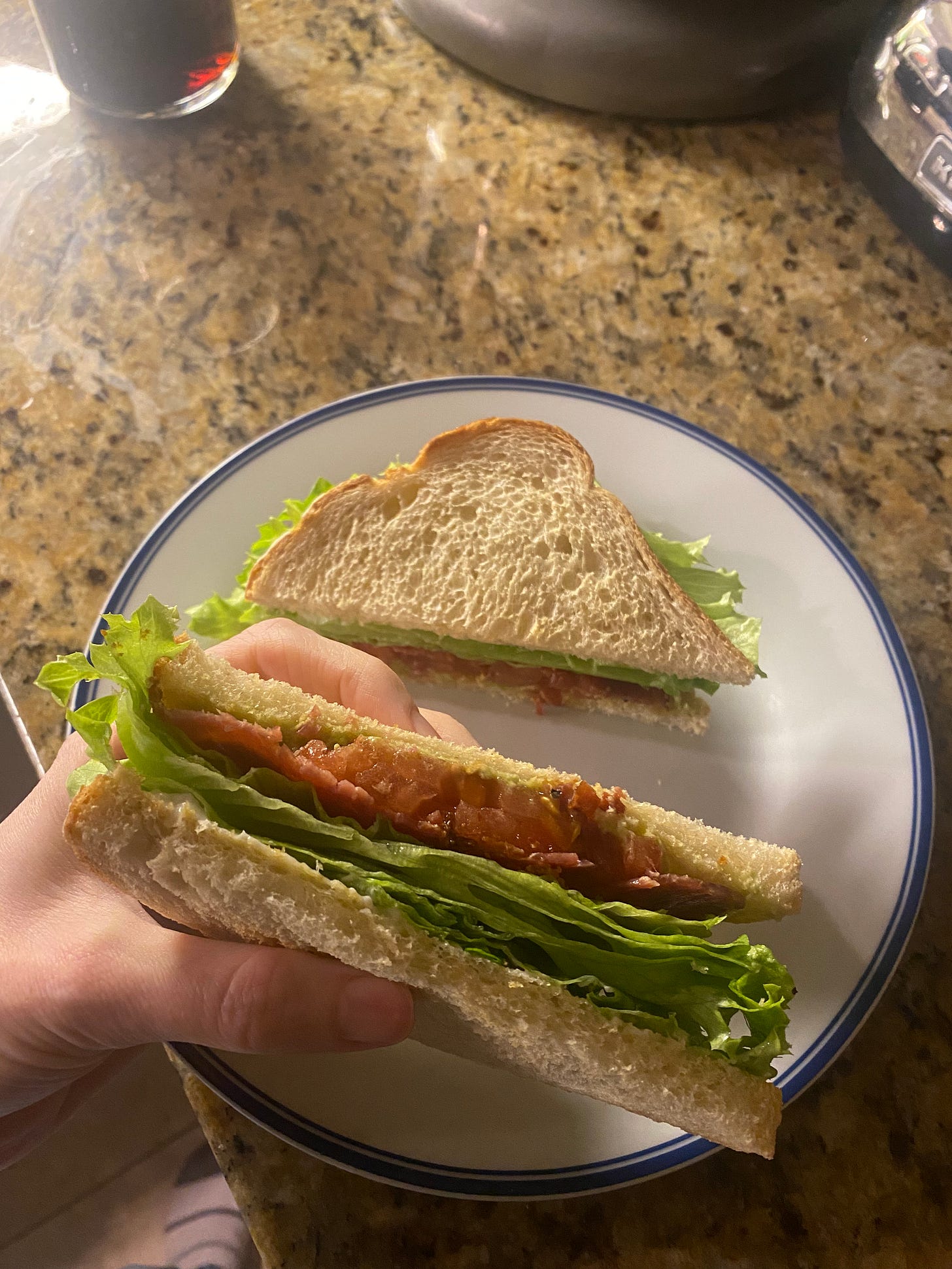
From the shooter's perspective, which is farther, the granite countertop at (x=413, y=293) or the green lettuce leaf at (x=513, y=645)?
the granite countertop at (x=413, y=293)

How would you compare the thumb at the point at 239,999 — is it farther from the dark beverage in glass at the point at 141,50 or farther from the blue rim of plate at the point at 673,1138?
the dark beverage in glass at the point at 141,50

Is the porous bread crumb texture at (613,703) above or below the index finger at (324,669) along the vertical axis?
below

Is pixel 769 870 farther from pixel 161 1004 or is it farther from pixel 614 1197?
pixel 161 1004

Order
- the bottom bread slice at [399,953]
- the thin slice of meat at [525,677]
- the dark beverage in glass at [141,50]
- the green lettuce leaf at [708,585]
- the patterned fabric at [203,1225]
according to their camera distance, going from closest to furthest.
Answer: the bottom bread slice at [399,953] → the patterned fabric at [203,1225] → the green lettuce leaf at [708,585] → the thin slice of meat at [525,677] → the dark beverage in glass at [141,50]

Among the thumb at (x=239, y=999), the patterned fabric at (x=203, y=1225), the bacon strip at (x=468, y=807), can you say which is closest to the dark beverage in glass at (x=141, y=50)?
the bacon strip at (x=468, y=807)

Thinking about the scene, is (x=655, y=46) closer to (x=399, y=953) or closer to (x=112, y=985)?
(x=399, y=953)

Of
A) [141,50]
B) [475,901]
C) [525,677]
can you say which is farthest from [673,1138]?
[141,50]

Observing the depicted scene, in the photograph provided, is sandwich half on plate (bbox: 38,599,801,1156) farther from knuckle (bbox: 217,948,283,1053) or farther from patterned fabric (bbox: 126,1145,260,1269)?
patterned fabric (bbox: 126,1145,260,1269)
